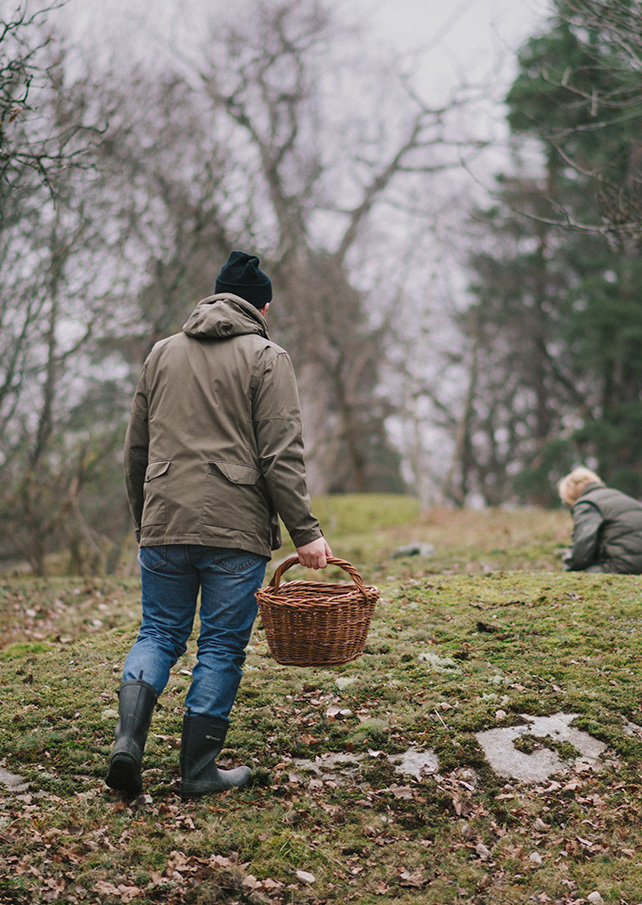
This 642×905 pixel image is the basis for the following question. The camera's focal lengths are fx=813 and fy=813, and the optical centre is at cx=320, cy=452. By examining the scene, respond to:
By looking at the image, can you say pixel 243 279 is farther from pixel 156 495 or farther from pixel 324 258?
pixel 324 258

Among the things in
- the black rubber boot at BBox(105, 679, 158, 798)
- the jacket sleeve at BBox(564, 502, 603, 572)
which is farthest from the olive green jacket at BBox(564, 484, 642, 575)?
the black rubber boot at BBox(105, 679, 158, 798)

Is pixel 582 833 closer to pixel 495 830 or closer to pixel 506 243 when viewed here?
pixel 495 830

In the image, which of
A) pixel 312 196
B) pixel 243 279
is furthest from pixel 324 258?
pixel 243 279

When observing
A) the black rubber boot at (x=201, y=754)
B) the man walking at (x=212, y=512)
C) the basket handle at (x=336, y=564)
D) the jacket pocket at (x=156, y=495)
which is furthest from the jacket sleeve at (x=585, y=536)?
the jacket pocket at (x=156, y=495)

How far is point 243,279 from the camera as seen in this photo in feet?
13.2

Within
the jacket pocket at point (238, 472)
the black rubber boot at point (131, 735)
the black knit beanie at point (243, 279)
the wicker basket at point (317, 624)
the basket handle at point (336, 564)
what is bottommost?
the black rubber boot at point (131, 735)

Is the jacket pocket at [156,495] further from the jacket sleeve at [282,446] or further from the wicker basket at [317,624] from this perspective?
the wicker basket at [317,624]

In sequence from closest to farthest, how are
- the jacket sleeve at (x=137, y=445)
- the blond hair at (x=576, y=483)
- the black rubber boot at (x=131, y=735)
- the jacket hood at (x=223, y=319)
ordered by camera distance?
the black rubber boot at (x=131, y=735)
the jacket hood at (x=223, y=319)
the jacket sleeve at (x=137, y=445)
the blond hair at (x=576, y=483)

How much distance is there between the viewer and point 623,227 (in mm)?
6090

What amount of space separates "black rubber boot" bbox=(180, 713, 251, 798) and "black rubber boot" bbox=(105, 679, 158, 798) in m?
0.20

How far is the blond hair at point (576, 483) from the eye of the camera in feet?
26.1

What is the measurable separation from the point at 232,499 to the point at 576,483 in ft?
17.4

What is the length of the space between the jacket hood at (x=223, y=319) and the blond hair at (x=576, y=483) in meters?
4.83

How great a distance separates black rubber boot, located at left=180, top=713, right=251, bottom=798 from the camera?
141 inches
